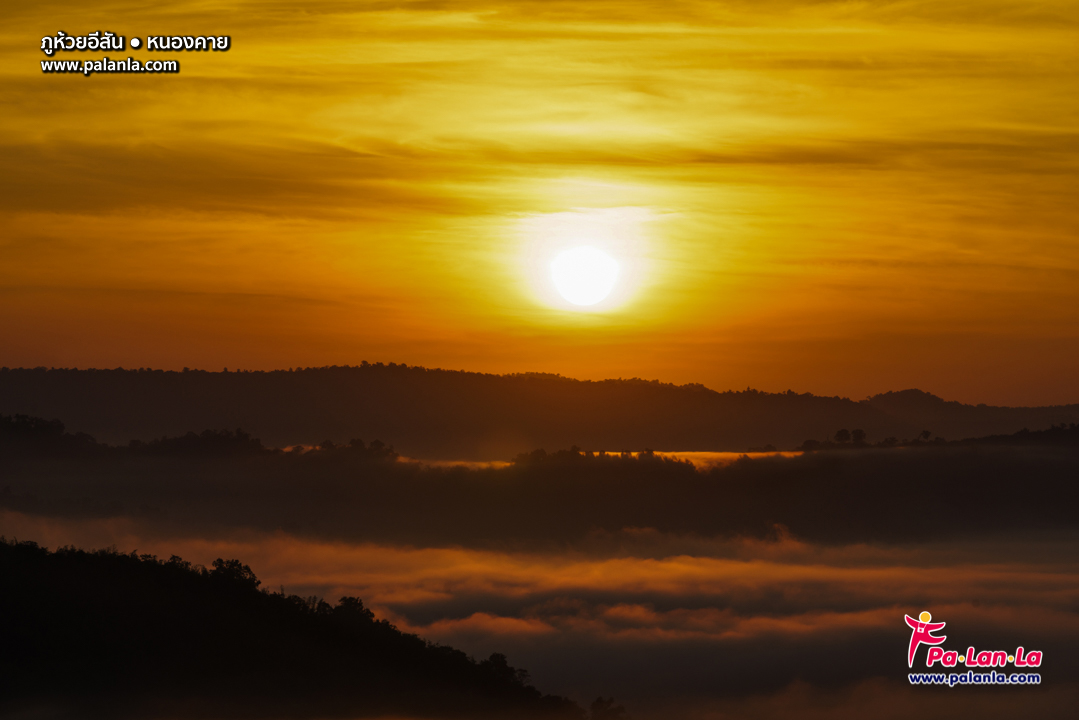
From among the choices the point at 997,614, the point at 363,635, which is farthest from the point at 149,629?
the point at 997,614

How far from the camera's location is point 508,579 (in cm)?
16825

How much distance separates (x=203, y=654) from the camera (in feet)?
121

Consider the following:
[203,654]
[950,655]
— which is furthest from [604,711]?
[950,655]

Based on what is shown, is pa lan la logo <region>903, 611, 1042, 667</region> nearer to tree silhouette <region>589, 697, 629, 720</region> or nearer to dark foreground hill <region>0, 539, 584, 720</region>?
tree silhouette <region>589, 697, 629, 720</region>

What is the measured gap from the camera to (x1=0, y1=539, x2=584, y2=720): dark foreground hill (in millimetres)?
33969

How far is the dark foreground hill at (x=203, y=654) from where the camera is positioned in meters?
34.0

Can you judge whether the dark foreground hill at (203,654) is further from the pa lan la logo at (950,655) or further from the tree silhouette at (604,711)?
the pa lan la logo at (950,655)

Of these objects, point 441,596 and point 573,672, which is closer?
point 573,672

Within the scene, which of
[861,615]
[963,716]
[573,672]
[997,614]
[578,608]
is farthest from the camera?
[578,608]

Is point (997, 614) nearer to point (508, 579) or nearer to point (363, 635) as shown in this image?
point (508, 579)

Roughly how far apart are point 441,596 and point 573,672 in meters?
42.1

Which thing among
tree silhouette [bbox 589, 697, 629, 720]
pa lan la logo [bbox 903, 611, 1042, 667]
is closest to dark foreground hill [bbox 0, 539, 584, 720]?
tree silhouette [bbox 589, 697, 629, 720]

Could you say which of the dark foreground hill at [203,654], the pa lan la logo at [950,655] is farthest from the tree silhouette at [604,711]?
the pa lan la logo at [950,655]

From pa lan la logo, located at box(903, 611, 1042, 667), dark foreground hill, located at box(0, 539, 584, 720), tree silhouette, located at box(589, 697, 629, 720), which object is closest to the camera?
dark foreground hill, located at box(0, 539, 584, 720)
